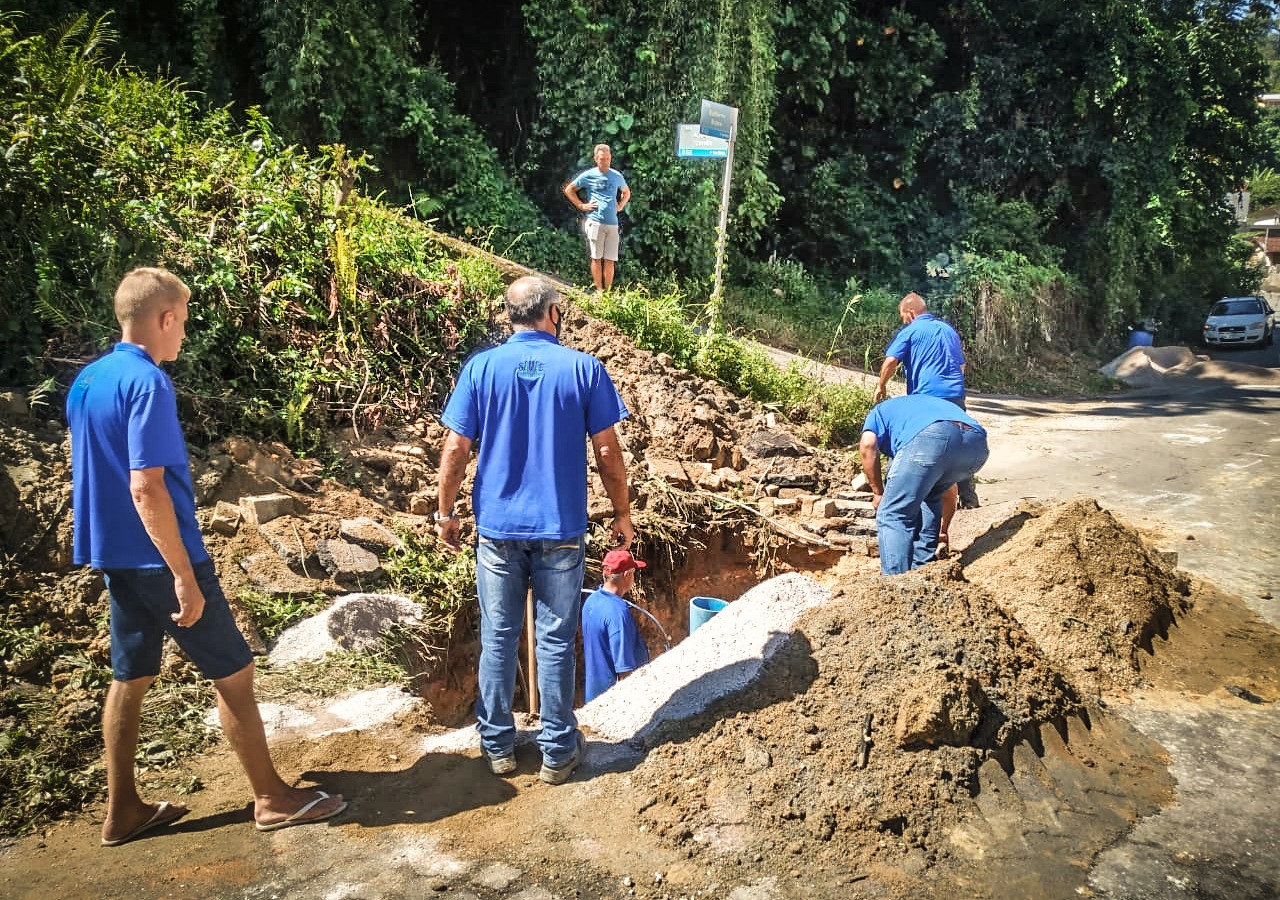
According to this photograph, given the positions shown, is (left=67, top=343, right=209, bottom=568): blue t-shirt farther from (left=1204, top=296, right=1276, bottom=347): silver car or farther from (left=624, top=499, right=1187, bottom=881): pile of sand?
(left=1204, top=296, right=1276, bottom=347): silver car

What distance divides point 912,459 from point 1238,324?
23218 mm

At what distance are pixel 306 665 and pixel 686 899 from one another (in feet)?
8.06

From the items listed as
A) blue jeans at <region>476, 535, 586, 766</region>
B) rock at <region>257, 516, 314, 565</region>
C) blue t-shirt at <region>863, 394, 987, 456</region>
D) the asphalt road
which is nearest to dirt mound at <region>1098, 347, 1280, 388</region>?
the asphalt road

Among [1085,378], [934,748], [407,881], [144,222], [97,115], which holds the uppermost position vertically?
[97,115]

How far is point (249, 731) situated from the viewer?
3143mm

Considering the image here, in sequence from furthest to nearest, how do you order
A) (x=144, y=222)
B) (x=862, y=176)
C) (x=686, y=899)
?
(x=862, y=176)
(x=144, y=222)
(x=686, y=899)

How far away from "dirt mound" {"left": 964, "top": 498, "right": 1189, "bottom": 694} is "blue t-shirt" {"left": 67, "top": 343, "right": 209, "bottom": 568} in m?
4.00

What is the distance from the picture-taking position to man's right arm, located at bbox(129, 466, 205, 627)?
9.36 ft

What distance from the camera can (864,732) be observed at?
357 cm

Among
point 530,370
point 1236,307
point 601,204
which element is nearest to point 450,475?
point 530,370

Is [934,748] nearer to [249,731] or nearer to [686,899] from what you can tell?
[686,899]

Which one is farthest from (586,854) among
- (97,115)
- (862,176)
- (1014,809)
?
(862,176)

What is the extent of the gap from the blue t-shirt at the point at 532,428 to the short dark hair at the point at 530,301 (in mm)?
117

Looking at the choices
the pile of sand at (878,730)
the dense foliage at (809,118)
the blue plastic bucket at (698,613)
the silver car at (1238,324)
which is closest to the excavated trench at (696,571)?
the blue plastic bucket at (698,613)
